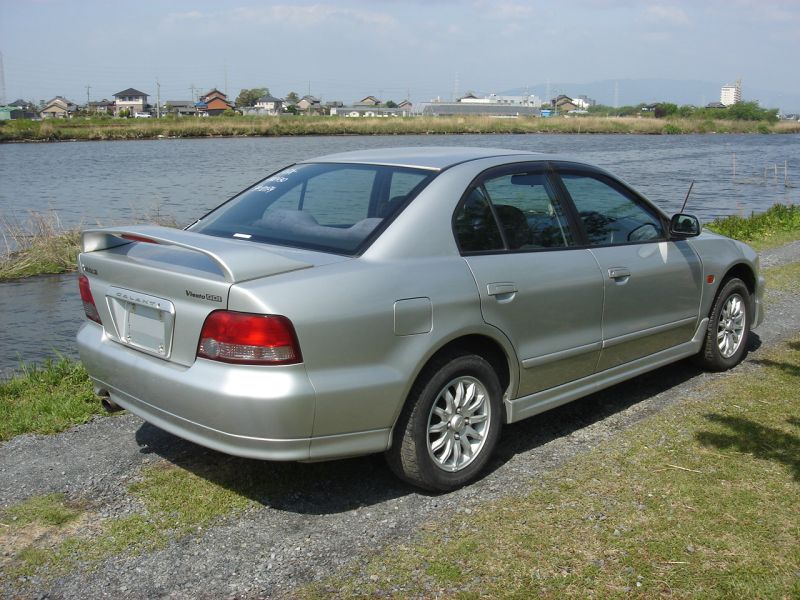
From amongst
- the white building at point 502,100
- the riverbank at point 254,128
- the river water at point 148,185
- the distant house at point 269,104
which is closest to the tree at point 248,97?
the distant house at point 269,104

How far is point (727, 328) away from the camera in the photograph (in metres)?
6.45

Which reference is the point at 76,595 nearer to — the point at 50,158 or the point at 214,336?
the point at 214,336

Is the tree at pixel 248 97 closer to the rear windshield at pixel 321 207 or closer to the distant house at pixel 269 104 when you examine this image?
the distant house at pixel 269 104

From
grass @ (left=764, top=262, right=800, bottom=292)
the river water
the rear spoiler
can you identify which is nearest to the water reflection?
the river water

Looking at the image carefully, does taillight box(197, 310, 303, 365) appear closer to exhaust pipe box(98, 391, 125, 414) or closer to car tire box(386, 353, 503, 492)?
car tire box(386, 353, 503, 492)

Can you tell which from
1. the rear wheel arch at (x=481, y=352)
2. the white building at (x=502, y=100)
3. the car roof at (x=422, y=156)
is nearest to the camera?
the rear wheel arch at (x=481, y=352)

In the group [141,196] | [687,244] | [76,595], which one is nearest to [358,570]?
[76,595]

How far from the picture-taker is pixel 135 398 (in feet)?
13.4

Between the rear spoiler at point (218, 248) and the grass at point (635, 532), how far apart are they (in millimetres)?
1335

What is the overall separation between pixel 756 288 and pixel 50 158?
41.2m

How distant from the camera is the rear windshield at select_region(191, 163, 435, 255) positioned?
4215mm

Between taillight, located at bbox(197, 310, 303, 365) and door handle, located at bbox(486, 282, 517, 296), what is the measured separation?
1.19 m

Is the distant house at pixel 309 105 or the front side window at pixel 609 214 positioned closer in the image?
the front side window at pixel 609 214

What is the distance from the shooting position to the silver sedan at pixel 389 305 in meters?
3.61
